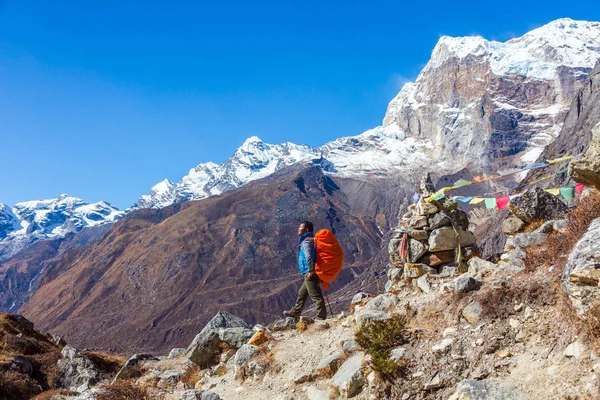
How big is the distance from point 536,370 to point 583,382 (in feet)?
2.14

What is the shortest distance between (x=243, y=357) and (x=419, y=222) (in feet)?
24.9

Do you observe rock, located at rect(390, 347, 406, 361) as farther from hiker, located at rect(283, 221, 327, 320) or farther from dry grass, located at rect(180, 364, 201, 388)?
dry grass, located at rect(180, 364, 201, 388)

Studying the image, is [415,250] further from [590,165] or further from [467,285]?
[590,165]

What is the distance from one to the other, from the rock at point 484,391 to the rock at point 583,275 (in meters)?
1.33

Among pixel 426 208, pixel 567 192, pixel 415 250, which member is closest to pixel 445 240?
pixel 415 250

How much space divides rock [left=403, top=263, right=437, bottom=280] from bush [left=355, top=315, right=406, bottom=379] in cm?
517

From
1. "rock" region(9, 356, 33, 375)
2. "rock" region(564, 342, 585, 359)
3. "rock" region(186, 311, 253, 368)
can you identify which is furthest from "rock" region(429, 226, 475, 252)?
"rock" region(9, 356, 33, 375)

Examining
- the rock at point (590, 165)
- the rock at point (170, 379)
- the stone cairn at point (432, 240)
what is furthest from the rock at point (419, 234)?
the rock at point (170, 379)

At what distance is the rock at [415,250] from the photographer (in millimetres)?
14664

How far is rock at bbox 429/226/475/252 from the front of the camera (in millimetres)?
14344

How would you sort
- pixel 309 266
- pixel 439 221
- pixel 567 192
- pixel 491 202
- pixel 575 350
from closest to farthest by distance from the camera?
pixel 575 350, pixel 309 266, pixel 567 192, pixel 439 221, pixel 491 202

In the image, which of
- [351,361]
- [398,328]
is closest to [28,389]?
[351,361]

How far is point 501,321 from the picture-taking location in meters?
6.78

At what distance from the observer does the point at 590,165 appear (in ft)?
25.2
